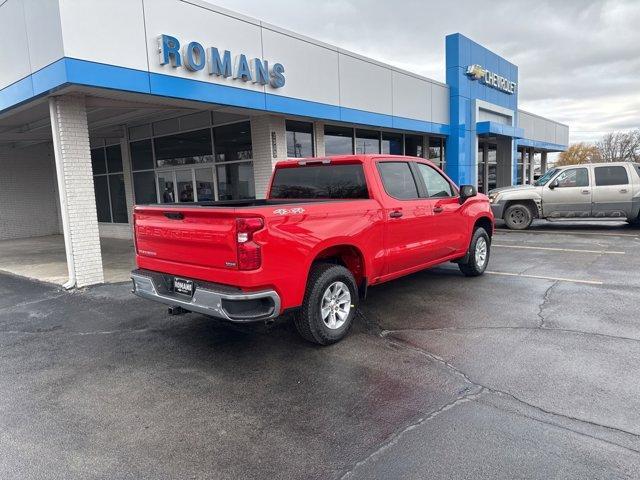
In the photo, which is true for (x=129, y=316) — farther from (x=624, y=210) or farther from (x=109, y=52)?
(x=624, y=210)

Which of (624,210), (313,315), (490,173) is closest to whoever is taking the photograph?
(313,315)

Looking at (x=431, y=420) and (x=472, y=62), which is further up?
(x=472, y=62)

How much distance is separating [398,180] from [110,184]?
43.5 feet

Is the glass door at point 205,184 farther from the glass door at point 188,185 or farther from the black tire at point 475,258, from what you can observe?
the black tire at point 475,258

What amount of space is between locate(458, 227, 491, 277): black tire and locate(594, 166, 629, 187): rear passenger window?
25.5ft

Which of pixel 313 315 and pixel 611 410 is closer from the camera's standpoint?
pixel 611 410

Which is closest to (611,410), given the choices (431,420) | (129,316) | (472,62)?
(431,420)

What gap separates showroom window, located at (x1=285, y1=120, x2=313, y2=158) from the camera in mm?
12156

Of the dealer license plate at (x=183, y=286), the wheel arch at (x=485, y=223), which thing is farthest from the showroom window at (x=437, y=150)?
the dealer license plate at (x=183, y=286)

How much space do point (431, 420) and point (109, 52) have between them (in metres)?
7.23

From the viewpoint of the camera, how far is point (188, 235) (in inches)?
177

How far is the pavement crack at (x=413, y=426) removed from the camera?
2900mm

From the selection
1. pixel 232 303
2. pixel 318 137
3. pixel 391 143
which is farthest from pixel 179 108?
pixel 391 143

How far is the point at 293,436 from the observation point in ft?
10.7
